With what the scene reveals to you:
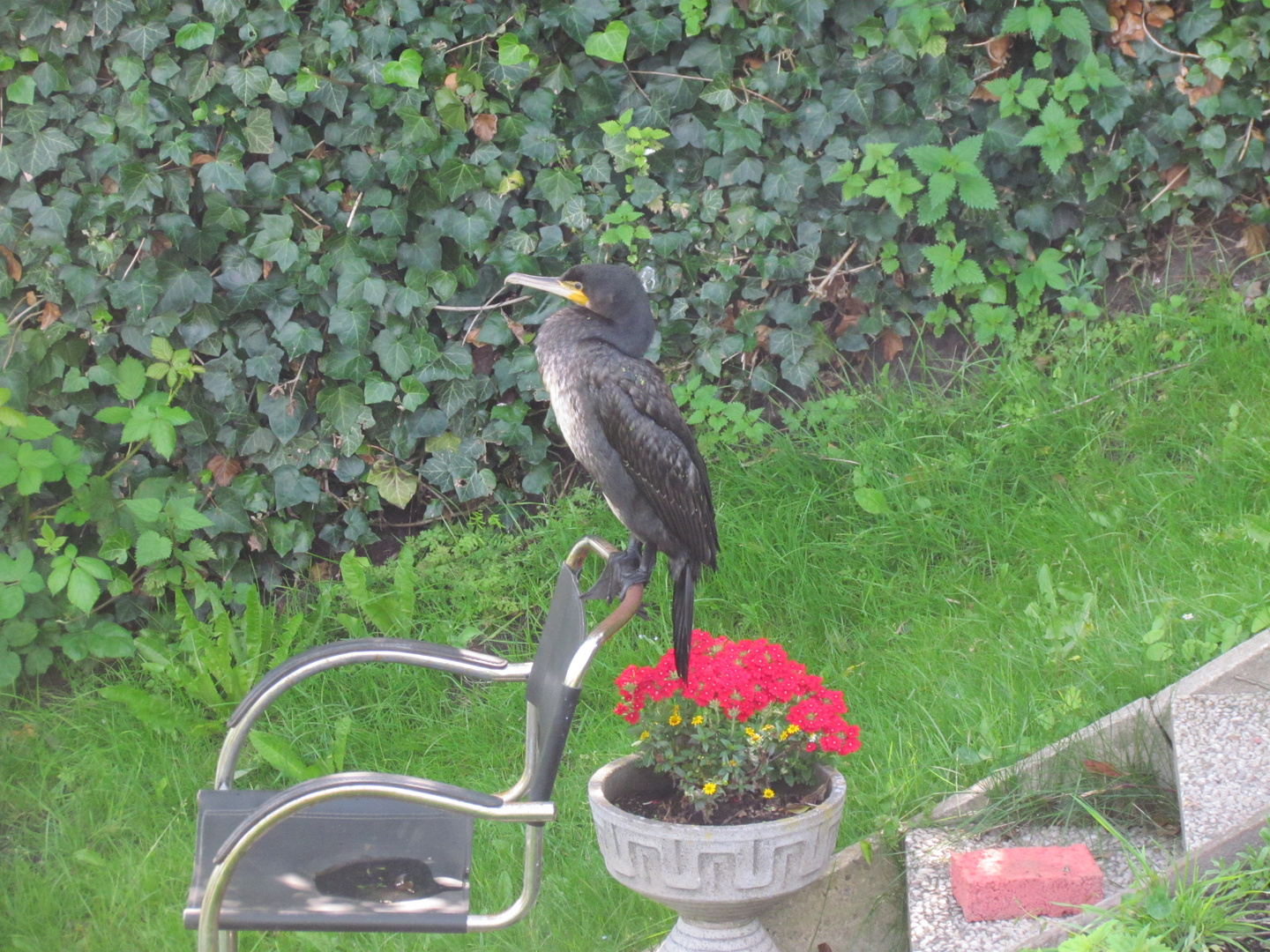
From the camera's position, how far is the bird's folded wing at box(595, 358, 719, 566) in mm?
2205

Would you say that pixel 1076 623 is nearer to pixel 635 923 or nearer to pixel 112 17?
pixel 635 923

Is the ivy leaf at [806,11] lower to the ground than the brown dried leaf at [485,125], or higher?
higher

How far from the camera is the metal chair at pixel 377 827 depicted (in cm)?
164

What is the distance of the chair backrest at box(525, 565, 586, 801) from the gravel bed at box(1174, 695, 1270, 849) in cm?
103

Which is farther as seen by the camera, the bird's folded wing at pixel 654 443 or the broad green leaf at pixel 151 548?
the broad green leaf at pixel 151 548

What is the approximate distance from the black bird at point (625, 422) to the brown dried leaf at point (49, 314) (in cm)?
195

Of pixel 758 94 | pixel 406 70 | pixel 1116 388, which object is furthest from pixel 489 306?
pixel 1116 388

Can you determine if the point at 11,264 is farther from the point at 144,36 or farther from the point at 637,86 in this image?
the point at 637,86

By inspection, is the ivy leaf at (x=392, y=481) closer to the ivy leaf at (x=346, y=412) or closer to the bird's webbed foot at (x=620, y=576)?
the ivy leaf at (x=346, y=412)

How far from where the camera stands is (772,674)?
220 cm

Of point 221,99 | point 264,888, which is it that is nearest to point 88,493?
point 221,99

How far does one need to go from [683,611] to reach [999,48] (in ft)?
8.00

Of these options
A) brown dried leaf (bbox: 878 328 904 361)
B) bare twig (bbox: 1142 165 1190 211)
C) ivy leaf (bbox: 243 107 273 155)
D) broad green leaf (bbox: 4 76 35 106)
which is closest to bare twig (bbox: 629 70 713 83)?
brown dried leaf (bbox: 878 328 904 361)

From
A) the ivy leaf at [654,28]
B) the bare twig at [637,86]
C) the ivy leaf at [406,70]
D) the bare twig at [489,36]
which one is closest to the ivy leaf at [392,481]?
the ivy leaf at [406,70]
